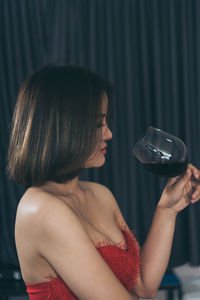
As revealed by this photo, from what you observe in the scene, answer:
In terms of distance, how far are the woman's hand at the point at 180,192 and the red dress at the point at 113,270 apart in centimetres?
18

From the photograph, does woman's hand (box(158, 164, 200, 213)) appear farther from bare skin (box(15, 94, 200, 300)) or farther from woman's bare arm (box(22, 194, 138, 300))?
woman's bare arm (box(22, 194, 138, 300))

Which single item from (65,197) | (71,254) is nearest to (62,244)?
(71,254)

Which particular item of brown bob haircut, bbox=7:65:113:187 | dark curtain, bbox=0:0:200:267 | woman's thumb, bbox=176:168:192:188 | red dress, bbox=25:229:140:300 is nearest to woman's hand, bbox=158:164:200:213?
woman's thumb, bbox=176:168:192:188

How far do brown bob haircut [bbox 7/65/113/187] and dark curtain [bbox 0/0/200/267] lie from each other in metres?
1.50

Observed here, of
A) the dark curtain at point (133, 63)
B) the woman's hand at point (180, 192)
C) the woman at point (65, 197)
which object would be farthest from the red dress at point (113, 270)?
the dark curtain at point (133, 63)

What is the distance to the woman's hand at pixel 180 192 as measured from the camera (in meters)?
1.13

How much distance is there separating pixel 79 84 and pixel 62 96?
0.22ft

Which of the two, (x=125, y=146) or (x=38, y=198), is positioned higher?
(x=38, y=198)

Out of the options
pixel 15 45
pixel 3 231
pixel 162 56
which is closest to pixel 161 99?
pixel 162 56

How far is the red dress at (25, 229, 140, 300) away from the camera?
894 mm

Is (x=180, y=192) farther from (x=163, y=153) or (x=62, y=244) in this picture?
(x=62, y=244)

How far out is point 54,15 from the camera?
2.49 metres

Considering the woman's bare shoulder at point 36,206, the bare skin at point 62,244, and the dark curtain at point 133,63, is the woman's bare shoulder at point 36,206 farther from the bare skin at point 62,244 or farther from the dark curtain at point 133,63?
the dark curtain at point 133,63

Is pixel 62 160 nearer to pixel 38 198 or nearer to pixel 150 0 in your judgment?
pixel 38 198
